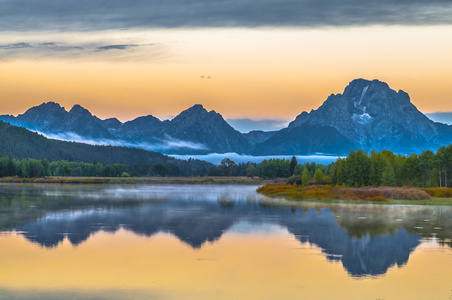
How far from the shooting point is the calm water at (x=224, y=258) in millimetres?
27172

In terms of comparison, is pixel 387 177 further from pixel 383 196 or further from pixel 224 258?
pixel 224 258

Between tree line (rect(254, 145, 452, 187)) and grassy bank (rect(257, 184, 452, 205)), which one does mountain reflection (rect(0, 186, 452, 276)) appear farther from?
tree line (rect(254, 145, 452, 187))

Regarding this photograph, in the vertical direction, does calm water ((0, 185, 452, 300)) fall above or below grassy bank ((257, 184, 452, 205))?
below

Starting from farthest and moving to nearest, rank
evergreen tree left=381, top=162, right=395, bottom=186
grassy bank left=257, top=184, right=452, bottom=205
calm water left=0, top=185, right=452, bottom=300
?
1. evergreen tree left=381, top=162, right=395, bottom=186
2. grassy bank left=257, top=184, right=452, bottom=205
3. calm water left=0, top=185, right=452, bottom=300

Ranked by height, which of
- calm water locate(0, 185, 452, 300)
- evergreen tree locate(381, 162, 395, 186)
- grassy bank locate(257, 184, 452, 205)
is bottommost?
calm water locate(0, 185, 452, 300)

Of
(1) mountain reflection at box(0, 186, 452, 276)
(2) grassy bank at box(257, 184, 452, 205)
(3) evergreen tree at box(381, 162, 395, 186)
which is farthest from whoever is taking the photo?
(3) evergreen tree at box(381, 162, 395, 186)

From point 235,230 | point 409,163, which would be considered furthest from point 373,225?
point 409,163

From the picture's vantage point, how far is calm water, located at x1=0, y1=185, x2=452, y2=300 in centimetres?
2717

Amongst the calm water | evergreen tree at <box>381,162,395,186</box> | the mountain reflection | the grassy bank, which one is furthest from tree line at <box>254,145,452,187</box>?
the calm water

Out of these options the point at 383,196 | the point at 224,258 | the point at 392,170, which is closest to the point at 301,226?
the point at 224,258

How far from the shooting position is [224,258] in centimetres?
3603

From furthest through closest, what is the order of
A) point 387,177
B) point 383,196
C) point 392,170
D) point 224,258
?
point 392,170
point 387,177
point 383,196
point 224,258

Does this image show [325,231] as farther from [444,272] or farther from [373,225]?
[444,272]

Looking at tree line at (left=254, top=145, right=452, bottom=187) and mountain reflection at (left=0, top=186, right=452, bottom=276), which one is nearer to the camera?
mountain reflection at (left=0, top=186, right=452, bottom=276)
